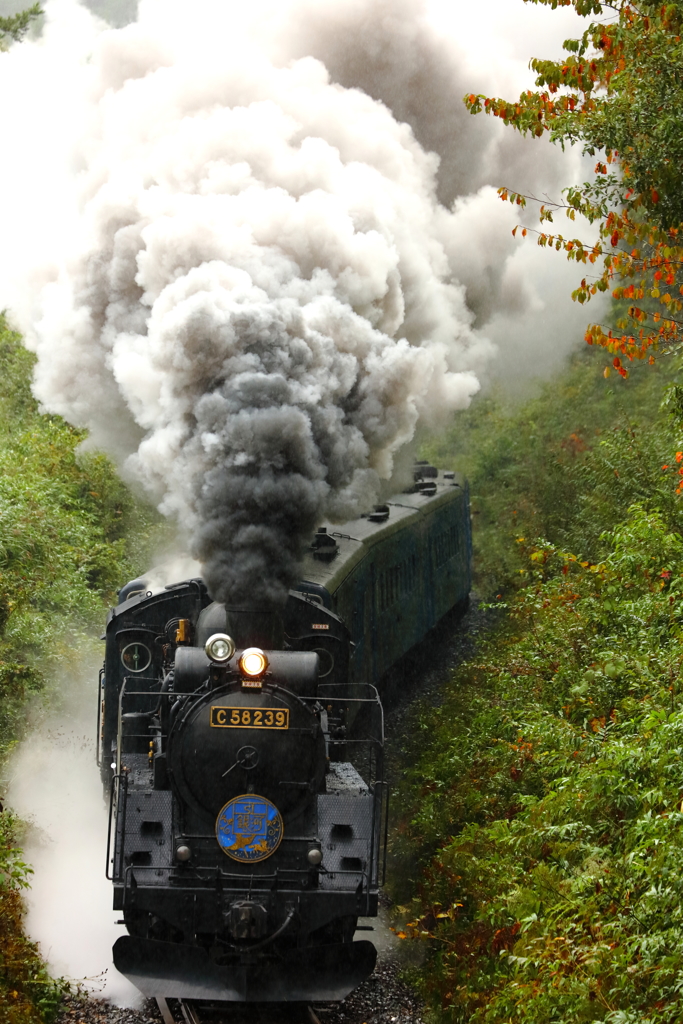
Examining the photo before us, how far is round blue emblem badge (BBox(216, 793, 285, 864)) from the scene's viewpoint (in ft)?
20.5

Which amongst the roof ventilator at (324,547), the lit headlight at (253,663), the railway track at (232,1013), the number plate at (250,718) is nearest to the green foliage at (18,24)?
the roof ventilator at (324,547)

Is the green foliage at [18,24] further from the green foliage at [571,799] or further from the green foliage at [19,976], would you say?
the green foliage at [19,976]

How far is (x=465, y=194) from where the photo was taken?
452 inches

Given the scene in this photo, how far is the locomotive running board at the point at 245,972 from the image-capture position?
6008 millimetres

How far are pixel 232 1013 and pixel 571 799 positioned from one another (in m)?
2.64

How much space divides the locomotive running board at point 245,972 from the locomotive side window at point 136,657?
2208 millimetres

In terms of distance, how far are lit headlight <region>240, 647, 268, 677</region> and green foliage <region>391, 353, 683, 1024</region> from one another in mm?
2126

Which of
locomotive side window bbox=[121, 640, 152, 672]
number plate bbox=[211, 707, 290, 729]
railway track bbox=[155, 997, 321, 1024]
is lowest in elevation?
railway track bbox=[155, 997, 321, 1024]

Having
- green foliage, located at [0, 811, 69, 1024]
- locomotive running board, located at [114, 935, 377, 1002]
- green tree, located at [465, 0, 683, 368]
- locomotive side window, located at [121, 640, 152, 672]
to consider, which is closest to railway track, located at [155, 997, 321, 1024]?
locomotive running board, located at [114, 935, 377, 1002]

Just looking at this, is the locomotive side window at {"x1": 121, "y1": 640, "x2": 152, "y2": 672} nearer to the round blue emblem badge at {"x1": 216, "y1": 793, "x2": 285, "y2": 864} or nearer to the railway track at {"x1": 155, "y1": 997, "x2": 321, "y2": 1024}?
the round blue emblem badge at {"x1": 216, "y1": 793, "x2": 285, "y2": 864}

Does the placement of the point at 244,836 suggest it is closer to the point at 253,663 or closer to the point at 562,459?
the point at 253,663

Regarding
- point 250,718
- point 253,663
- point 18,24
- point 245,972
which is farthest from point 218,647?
point 18,24

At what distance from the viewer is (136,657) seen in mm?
7762

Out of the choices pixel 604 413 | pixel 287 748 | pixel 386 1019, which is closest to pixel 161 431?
pixel 287 748
